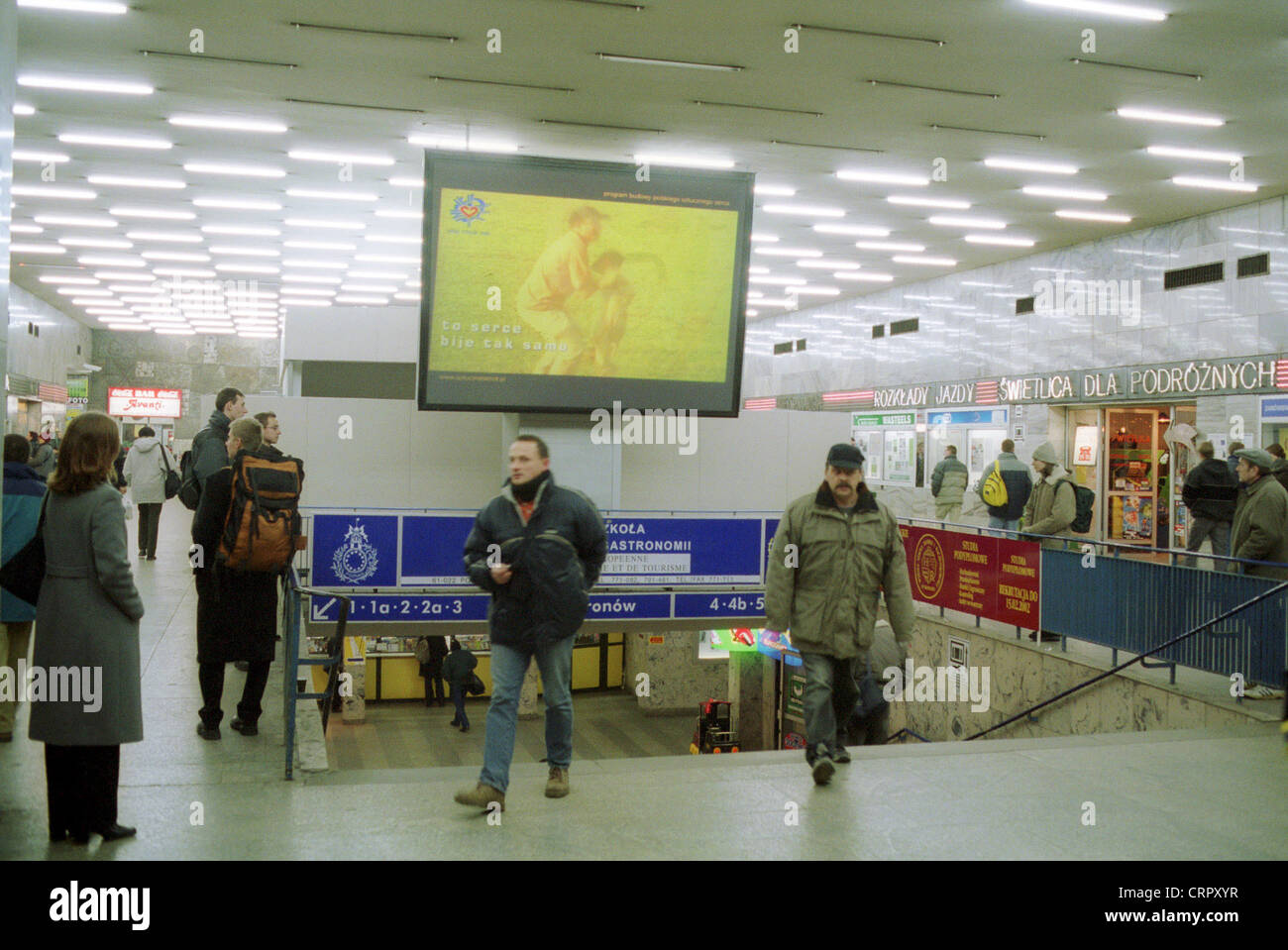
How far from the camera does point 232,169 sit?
55.3 feet

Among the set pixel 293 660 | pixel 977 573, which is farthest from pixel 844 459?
pixel 977 573

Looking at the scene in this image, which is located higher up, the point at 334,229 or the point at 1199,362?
the point at 334,229

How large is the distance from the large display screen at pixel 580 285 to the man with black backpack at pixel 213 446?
2736 mm

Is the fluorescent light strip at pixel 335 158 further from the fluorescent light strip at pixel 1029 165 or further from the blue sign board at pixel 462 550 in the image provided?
the fluorescent light strip at pixel 1029 165

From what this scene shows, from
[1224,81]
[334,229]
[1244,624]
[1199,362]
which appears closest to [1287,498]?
[1244,624]

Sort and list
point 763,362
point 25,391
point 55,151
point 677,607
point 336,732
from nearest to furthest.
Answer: point 677,607
point 55,151
point 336,732
point 25,391
point 763,362

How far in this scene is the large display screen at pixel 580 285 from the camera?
1043 cm

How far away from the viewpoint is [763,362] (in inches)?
1398

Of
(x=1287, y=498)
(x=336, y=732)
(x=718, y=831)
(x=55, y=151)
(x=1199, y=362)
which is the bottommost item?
(x=336, y=732)

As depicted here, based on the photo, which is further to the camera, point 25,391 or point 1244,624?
point 25,391

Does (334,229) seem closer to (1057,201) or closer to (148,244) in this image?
(148,244)

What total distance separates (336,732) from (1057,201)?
1560 centimetres

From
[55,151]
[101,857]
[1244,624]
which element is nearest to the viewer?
[101,857]

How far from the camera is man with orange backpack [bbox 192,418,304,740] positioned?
20.3 ft
